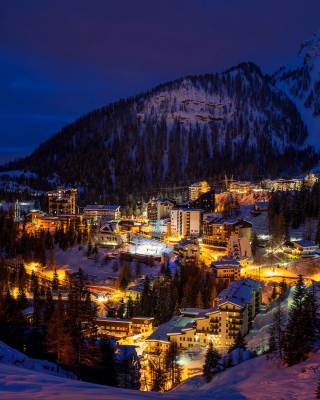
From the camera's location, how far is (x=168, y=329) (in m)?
24.2

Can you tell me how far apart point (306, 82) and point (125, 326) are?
127 m

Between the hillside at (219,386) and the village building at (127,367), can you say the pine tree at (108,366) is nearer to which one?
the village building at (127,367)

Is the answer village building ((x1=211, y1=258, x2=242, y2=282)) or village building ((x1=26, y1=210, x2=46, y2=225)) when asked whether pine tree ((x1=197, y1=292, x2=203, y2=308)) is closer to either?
village building ((x1=211, y1=258, x2=242, y2=282))

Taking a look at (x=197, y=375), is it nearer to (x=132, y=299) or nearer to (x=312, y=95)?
(x=132, y=299)

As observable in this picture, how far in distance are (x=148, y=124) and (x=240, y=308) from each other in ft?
298

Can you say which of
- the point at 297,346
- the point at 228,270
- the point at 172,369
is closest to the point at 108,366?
the point at 172,369

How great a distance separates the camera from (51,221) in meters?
50.2

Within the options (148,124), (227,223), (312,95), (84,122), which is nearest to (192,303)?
(227,223)

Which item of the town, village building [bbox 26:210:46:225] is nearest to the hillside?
the town

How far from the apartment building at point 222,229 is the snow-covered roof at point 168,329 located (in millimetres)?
17218

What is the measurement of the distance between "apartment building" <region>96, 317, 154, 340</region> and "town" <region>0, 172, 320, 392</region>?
0.07 metres

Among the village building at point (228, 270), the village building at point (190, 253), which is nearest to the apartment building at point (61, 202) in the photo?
the village building at point (190, 253)

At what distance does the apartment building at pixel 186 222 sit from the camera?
154 feet

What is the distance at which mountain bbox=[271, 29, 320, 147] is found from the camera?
117750 mm
